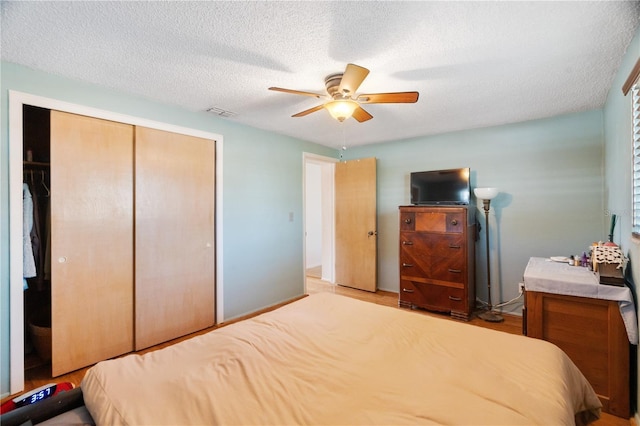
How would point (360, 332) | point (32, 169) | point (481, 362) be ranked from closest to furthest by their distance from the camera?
point (481, 362), point (360, 332), point (32, 169)

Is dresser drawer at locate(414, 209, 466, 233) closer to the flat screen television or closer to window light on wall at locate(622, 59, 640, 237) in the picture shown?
the flat screen television

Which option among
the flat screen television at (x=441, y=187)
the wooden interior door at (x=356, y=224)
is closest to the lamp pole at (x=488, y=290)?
the flat screen television at (x=441, y=187)

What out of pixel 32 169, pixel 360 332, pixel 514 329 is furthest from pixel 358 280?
pixel 32 169

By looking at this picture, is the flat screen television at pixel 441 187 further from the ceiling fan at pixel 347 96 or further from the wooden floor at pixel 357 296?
the ceiling fan at pixel 347 96

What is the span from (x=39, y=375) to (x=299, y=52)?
3172mm

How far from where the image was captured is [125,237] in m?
2.55

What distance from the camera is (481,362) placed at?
1.30m

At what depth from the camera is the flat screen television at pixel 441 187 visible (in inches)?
137

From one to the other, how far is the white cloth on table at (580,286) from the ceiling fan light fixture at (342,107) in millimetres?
1847

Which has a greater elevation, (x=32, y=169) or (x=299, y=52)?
(x=299, y=52)

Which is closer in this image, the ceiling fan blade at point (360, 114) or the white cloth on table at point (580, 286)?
the white cloth on table at point (580, 286)

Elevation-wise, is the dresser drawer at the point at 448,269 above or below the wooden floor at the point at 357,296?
above

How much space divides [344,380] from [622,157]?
8.34 feet

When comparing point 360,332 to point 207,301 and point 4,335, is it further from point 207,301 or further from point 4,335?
point 4,335
